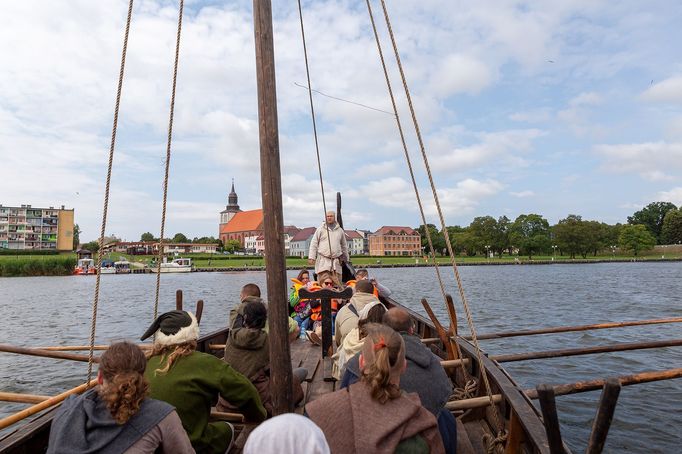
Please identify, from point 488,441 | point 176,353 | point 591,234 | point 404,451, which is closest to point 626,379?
point 488,441

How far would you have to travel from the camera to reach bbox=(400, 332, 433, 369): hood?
292cm

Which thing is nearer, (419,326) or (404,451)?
(404,451)

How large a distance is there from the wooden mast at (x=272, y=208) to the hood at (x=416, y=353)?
0.92 meters

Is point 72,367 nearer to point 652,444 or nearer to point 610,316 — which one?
point 652,444

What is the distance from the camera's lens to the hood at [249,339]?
4031 mm

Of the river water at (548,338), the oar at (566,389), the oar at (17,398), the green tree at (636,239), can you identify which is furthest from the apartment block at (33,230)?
the green tree at (636,239)

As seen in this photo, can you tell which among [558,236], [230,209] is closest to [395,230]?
[558,236]

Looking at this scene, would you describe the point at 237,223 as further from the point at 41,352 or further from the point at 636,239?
the point at 41,352

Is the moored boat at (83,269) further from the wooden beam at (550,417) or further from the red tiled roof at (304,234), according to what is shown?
the wooden beam at (550,417)

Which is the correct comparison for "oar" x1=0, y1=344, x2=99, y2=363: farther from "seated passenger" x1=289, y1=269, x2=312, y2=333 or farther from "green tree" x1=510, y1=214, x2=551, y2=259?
"green tree" x1=510, y1=214, x2=551, y2=259

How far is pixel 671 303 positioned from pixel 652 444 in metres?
24.4

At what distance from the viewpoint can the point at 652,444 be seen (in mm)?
7273

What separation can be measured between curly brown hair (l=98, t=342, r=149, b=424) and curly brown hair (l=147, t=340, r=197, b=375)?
652 millimetres

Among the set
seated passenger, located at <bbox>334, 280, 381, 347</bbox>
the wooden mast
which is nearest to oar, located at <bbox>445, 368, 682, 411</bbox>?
the wooden mast
